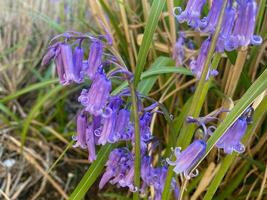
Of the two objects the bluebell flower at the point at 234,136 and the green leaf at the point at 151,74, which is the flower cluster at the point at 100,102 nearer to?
the bluebell flower at the point at 234,136

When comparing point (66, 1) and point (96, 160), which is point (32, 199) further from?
point (66, 1)

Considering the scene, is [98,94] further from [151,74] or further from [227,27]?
[151,74]

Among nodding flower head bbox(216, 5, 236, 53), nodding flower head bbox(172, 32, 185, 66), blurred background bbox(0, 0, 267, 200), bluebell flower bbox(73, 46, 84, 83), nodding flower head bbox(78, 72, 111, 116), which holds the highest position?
nodding flower head bbox(216, 5, 236, 53)

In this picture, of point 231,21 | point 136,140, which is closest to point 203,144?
point 136,140

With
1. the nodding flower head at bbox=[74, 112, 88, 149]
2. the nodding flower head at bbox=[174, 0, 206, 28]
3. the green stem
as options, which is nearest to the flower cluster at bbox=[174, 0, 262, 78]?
the nodding flower head at bbox=[174, 0, 206, 28]

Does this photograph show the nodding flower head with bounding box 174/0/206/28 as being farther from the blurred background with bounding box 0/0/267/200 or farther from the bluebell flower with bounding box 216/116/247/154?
the blurred background with bounding box 0/0/267/200

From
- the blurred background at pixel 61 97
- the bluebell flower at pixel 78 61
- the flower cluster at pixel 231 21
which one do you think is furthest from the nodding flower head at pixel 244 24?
the blurred background at pixel 61 97

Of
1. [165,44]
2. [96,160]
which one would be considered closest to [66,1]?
[165,44]
